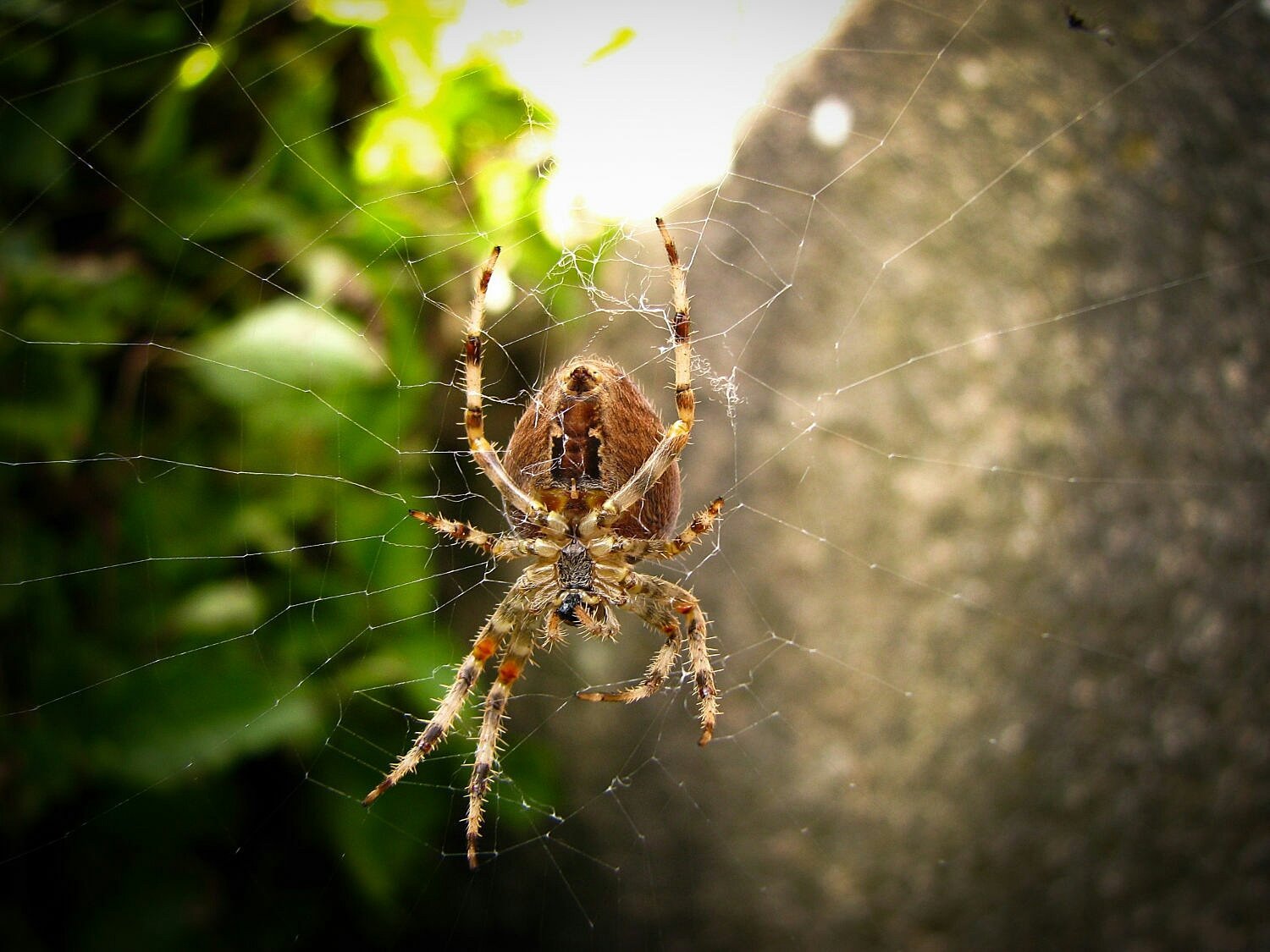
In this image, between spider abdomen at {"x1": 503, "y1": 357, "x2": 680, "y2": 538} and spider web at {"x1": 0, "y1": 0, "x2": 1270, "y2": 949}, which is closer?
spider abdomen at {"x1": 503, "y1": 357, "x2": 680, "y2": 538}

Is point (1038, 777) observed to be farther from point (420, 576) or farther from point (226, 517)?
point (226, 517)

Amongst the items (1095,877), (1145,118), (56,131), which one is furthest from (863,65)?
(1095,877)

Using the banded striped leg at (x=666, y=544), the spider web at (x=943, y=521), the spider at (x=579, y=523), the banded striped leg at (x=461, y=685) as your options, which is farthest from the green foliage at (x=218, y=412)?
the banded striped leg at (x=666, y=544)

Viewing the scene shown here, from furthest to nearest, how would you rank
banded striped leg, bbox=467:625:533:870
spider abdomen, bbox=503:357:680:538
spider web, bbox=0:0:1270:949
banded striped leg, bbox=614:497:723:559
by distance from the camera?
1. spider web, bbox=0:0:1270:949
2. banded striped leg, bbox=467:625:533:870
3. banded striped leg, bbox=614:497:723:559
4. spider abdomen, bbox=503:357:680:538

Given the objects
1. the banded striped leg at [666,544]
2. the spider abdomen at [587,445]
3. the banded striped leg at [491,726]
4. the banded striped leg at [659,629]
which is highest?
the spider abdomen at [587,445]

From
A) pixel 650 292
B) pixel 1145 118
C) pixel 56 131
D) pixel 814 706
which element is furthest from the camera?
pixel 1145 118

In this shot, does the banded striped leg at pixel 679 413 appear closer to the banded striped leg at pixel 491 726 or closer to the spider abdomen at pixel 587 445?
the spider abdomen at pixel 587 445

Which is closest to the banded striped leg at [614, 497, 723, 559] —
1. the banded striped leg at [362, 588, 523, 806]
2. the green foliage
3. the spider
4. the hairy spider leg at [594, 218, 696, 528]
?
the spider

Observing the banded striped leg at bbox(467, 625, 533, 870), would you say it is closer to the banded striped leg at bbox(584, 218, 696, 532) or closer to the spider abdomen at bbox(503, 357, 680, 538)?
the spider abdomen at bbox(503, 357, 680, 538)
